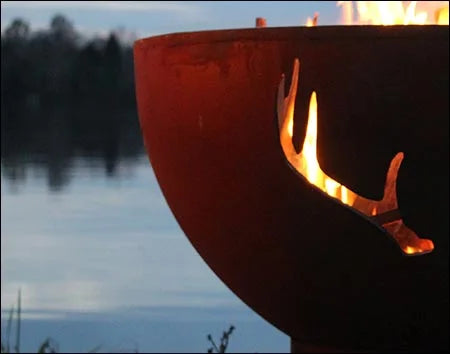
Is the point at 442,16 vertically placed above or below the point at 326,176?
above

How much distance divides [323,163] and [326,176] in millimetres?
30

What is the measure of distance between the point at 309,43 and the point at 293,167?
0.25 m

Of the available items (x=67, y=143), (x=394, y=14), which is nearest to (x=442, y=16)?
(x=394, y=14)

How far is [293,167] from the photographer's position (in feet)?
7.94

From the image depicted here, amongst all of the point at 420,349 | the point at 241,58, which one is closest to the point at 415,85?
the point at 241,58

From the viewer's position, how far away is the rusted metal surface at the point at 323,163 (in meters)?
2.38

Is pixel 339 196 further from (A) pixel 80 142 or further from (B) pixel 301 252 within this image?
(A) pixel 80 142

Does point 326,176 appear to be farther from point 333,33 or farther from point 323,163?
point 333,33

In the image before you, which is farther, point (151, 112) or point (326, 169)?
point (151, 112)

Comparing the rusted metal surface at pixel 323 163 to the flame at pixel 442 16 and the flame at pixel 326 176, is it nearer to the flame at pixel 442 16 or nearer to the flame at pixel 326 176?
the flame at pixel 326 176

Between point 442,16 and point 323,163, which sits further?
point 442,16

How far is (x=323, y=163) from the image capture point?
2416mm

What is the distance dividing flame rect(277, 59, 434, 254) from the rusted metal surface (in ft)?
0.04

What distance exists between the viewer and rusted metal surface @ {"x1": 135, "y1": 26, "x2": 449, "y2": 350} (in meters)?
2.38
